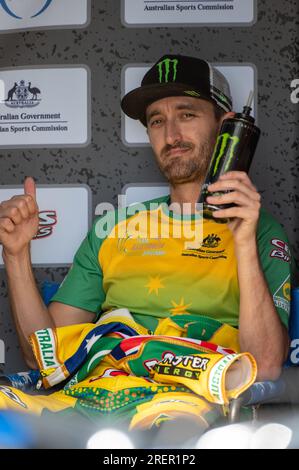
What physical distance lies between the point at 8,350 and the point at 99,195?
0.62m

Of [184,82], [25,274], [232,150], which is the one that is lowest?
[25,274]

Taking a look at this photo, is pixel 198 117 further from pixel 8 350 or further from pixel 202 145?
pixel 8 350

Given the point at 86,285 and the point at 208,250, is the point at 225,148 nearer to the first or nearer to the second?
the point at 208,250

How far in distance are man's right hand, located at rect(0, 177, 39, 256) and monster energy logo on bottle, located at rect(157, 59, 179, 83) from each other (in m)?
0.54

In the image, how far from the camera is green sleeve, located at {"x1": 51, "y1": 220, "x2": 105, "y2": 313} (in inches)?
88.0

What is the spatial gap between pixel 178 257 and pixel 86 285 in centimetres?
32

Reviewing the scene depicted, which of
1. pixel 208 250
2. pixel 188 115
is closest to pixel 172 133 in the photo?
pixel 188 115

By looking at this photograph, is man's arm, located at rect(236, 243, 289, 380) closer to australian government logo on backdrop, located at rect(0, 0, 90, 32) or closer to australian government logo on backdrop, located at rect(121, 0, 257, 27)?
australian government logo on backdrop, located at rect(121, 0, 257, 27)

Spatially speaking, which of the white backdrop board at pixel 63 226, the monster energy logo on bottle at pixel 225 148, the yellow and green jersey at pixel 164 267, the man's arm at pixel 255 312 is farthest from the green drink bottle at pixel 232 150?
the white backdrop board at pixel 63 226

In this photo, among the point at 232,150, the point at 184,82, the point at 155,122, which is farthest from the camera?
the point at 155,122

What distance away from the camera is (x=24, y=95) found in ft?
8.56

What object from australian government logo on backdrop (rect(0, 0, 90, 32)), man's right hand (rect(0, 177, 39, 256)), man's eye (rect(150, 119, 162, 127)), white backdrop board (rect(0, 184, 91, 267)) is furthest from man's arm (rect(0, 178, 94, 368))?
australian government logo on backdrop (rect(0, 0, 90, 32))

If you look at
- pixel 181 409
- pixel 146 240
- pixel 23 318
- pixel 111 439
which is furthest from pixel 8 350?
pixel 111 439

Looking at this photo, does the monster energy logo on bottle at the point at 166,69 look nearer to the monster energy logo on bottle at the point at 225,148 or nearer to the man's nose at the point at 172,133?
the man's nose at the point at 172,133
